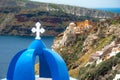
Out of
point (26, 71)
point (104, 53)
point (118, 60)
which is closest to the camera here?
point (26, 71)

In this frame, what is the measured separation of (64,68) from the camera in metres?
24.3

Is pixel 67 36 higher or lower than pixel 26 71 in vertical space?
lower

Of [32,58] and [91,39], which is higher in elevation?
[32,58]

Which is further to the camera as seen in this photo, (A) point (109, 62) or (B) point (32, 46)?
(A) point (109, 62)

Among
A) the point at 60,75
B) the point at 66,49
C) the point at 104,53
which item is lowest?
the point at 66,49

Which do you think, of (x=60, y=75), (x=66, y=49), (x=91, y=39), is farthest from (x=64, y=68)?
(x=66, y=49)

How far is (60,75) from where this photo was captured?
23.8m

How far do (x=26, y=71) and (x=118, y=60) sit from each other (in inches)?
454

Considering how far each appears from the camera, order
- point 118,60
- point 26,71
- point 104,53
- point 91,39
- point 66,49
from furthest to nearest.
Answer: point 66,49 → point 91,39 → point 104,53 → point 118,60 → point 26,71

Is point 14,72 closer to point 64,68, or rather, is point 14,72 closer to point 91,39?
point 64,68

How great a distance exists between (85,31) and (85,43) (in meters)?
7.05

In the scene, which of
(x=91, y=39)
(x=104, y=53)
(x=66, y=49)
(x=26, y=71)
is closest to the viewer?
(x=26, y=71)

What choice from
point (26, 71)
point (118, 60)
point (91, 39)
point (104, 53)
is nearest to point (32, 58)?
point (26, 71)

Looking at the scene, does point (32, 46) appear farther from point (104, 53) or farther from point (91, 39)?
point (91, 39)
